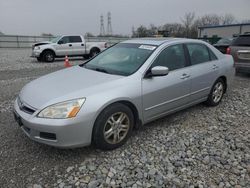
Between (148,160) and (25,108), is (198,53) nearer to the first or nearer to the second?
(148,160)

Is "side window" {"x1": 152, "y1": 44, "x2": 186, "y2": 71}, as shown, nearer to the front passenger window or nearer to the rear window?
the rear window

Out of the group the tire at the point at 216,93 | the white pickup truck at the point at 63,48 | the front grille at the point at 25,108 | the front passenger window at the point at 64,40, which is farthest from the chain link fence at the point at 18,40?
the front grille at the point at 25,108

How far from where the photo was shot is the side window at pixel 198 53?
4410mm

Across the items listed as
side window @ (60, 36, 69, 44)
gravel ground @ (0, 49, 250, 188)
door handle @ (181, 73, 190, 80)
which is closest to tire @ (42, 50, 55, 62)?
side window @ (60, 36, 69, 44)

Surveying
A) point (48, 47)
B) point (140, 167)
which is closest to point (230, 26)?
point (48, 47)

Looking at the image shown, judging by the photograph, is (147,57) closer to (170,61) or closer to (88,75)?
(170,61)

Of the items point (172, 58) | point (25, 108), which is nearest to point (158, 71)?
point (172, 58)

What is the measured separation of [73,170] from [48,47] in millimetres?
11971

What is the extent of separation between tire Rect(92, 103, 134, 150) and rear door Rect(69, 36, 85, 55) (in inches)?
477

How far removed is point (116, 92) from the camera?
3.12 meters

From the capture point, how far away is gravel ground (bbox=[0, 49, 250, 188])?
8.82ft

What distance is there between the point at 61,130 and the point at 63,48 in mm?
12302

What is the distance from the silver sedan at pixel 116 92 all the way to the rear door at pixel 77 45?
10.7m

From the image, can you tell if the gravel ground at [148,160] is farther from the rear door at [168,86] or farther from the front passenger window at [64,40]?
the front passenger window at [64,40]
